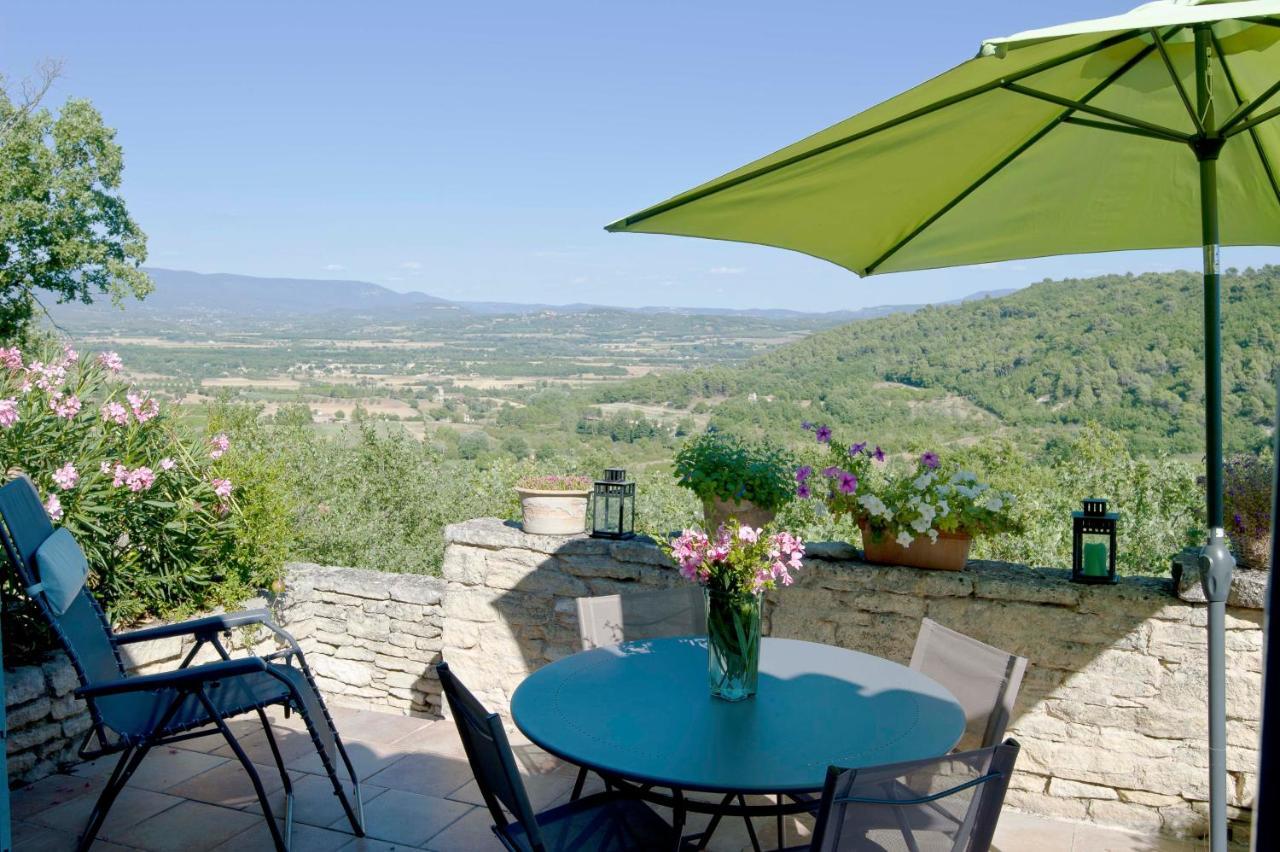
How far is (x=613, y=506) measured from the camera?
12.5 ft

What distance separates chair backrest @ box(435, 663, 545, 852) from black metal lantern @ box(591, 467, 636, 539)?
1.82 meters

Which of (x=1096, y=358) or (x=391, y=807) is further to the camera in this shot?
(x=1096, y=358)

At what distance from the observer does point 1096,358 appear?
39.5 feet

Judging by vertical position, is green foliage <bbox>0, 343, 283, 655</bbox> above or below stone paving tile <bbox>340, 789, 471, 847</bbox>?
above

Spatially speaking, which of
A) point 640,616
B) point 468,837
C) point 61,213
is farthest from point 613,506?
point 61,213

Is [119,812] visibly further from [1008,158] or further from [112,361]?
[1008,158]

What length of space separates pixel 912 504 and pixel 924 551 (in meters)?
0.18

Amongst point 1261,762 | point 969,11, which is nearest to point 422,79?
point 969,11

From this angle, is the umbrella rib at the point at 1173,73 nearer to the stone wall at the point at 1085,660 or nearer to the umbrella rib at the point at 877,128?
the umbrella rib at the point at 877,128

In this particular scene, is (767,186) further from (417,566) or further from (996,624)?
(417,566)

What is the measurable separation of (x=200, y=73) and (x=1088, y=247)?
36.5m

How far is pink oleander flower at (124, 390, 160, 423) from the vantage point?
158 inches

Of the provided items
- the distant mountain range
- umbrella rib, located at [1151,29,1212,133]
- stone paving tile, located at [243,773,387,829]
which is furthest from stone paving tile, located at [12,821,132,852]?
the distant mountain range

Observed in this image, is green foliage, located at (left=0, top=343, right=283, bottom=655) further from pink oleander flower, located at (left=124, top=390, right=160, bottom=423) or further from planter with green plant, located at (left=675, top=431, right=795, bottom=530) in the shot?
planter with green plant, located at (left=675, top=431, right=795, bottom=530)
